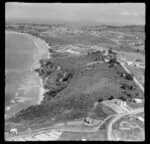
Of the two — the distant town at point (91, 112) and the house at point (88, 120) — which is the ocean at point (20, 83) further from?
the house at point (88, 120)

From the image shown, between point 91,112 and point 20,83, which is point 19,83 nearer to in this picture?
point 20,83

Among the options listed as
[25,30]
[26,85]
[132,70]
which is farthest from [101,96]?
[25,30]

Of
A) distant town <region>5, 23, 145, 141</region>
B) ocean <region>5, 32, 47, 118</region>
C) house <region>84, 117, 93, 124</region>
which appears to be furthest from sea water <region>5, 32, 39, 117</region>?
house <region>84, 117, 93, 124</region>

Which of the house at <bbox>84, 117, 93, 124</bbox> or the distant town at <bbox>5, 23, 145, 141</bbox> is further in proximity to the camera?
the house at <bbox>84, 117, 93, 124</bbox>

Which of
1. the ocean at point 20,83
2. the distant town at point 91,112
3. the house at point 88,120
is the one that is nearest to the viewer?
the distant town at point 91,112

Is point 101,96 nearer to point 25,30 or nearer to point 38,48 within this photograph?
point 38,48

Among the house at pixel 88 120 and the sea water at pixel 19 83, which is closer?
the house at pixel 88 120

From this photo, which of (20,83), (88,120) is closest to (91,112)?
(88,120)

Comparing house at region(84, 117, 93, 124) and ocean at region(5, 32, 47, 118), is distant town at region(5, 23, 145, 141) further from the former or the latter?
ocean at region(5, 32, 47, 118)

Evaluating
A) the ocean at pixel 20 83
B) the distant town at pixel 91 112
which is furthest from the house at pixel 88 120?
the ocean at pixel 20 83

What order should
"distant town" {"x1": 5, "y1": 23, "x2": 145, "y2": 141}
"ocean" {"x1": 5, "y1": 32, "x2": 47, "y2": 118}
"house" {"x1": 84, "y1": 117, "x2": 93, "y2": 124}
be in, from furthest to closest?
"ocean" {"x1": 5, "y1": 32, "x2": 47, "y2": 118}, "house" {"x1": 84, "y1": 117, "x2": 93, "y2": 124}, "distant town" {"x1": 5, "y1": 23, "x2": 145, "y2": 141}

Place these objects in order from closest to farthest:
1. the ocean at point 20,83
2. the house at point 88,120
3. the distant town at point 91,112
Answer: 1. the distant town at point 91,112
2. the house at point 88,120
3. the ocean at point 20,83
